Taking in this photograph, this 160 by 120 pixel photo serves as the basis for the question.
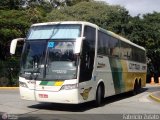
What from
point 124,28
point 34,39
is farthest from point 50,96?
point 124,28

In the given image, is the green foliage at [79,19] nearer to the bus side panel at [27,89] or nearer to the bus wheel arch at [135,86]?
the bus wheel arch at [135,86]

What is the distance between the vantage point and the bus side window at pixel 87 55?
15.1 m

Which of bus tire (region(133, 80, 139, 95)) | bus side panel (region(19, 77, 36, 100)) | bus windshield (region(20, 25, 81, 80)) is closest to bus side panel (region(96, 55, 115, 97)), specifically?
bus windshield (region(20, 25, 81, 80))

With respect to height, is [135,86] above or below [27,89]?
below

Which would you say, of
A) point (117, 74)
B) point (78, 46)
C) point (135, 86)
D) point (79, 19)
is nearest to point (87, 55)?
point (78, 46)

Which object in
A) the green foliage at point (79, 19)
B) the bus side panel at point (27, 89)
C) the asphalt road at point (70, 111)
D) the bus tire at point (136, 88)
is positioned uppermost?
the green foliage at point (79, 19)

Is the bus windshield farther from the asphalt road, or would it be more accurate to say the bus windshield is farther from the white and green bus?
the asphalt road

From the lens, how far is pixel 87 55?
608 inches

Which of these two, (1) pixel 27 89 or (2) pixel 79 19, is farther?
(2) pixel 79 19

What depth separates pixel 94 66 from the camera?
1611 centimetres

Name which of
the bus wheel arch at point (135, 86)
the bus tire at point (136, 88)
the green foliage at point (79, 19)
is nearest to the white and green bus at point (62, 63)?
the bus wheel arch at point (135, 86)

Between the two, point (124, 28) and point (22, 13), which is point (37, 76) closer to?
point (22, 13)

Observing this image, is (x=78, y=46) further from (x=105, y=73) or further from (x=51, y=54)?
(x=105, y=73)

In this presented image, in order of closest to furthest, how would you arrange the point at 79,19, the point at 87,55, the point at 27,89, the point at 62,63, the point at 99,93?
the point at 62,63
the point at 27,89
the point at 87,55
the point at 99,93
the point at 79,19
